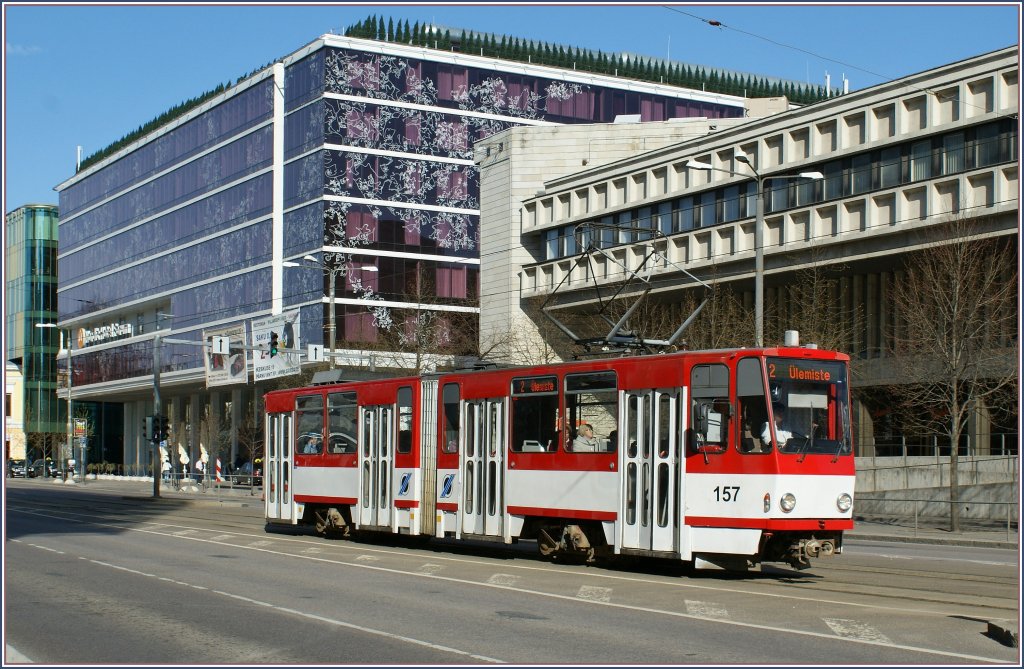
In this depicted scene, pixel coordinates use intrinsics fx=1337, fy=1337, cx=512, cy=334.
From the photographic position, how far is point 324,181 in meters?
76.4

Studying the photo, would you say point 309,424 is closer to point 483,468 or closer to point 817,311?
point 483,468

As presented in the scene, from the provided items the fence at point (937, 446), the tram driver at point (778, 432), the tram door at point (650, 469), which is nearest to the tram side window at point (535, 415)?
the tram door at point (650, 469)

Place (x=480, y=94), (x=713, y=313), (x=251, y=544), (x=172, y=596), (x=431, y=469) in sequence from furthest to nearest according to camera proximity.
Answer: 1. (x=480, y=94)
2. (x=713, y=313)
3. (x=251, y=544)
4. (x=431, y=469)
5. (x=172, y=596)

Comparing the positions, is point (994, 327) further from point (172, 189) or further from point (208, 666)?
point (172, 189)

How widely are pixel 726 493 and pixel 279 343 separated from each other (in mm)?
48376

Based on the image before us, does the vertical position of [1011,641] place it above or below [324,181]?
below

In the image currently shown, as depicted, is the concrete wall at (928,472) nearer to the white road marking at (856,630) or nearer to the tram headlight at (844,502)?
the tram headlight at (844,502)

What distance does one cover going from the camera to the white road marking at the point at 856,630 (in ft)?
38.5

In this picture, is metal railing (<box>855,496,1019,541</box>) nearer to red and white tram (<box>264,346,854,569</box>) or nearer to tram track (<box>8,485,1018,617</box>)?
tram track (<box>8,485,1018,617</box>)

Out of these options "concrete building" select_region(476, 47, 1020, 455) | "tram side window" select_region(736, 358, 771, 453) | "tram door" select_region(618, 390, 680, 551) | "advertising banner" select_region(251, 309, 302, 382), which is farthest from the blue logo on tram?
"advertising banner" select_region(251, 309, 302, 382)

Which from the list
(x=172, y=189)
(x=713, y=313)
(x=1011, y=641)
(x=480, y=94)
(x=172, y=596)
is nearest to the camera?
(x=1011, y=641)

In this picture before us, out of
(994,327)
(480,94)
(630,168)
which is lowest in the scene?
(994,327)

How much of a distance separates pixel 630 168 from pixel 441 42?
93.0 ft

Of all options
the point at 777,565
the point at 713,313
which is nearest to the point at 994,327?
the point at 713,313
